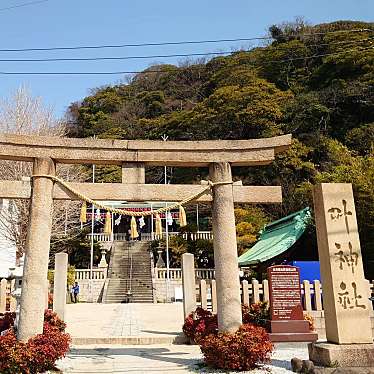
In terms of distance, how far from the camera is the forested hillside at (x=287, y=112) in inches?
1216

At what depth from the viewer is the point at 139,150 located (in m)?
8.64

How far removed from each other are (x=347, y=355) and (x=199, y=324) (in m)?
4.40

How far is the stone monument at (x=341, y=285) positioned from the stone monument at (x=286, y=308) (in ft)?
10.0

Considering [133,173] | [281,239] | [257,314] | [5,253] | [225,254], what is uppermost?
[133,173]

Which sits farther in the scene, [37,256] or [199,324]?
[199,324]

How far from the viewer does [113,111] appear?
208 feet

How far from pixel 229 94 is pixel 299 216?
2547 centimetres

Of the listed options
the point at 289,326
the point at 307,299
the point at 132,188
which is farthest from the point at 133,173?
the point at 307,299

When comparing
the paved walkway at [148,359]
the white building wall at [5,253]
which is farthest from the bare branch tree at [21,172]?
the paved walkway at [148,359]

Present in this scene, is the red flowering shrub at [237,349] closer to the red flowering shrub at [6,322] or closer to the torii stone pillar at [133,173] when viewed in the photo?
the torii stone pillar at [133,173]

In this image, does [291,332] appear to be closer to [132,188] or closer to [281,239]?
[132,188]

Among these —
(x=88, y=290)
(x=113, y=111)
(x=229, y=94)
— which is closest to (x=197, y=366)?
(x=88, y=290)

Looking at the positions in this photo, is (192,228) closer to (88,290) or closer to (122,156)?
(88,290)

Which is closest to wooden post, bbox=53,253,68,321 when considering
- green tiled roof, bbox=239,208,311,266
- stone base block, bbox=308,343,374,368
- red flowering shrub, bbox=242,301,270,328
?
red flowering shrub, bbox=242,301,270,328
